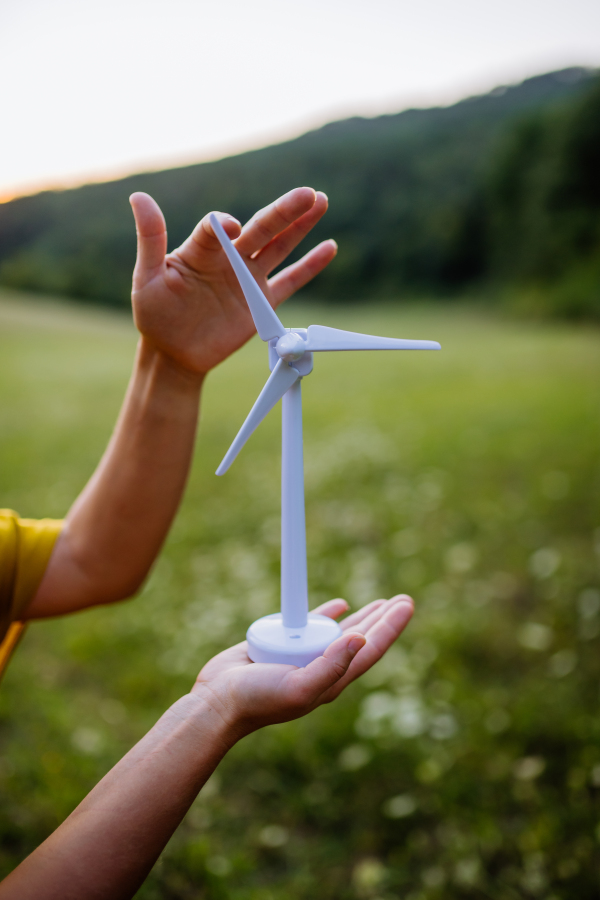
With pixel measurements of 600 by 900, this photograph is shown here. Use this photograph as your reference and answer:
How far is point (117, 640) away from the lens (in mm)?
3326

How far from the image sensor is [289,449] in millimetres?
1112

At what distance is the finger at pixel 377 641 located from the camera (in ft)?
3.57

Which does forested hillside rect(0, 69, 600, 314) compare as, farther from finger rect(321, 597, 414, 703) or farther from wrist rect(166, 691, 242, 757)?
wrist rect(166, 691, 242, 757)

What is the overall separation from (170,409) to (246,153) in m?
8.03

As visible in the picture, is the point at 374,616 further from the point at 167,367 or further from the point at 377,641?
the point at 167,367

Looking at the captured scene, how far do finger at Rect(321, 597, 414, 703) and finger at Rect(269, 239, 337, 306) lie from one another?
0.78 m

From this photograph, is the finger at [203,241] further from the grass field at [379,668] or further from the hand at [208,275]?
the grass field at [379,668]

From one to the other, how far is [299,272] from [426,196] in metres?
12.2

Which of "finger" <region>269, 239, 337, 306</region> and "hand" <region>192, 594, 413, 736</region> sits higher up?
"finger" <region>269, 239, 337, 306</region>

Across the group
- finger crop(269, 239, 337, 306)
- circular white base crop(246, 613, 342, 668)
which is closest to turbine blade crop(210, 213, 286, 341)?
finger crop(269, 239, 337, 306)

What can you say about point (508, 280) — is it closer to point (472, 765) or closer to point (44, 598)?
point (472, 765)

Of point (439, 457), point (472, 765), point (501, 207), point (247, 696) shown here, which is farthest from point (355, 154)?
point (247, 696)

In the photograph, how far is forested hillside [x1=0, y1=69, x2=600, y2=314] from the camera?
7.01m

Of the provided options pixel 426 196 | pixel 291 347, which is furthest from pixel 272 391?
pixel 426 196
